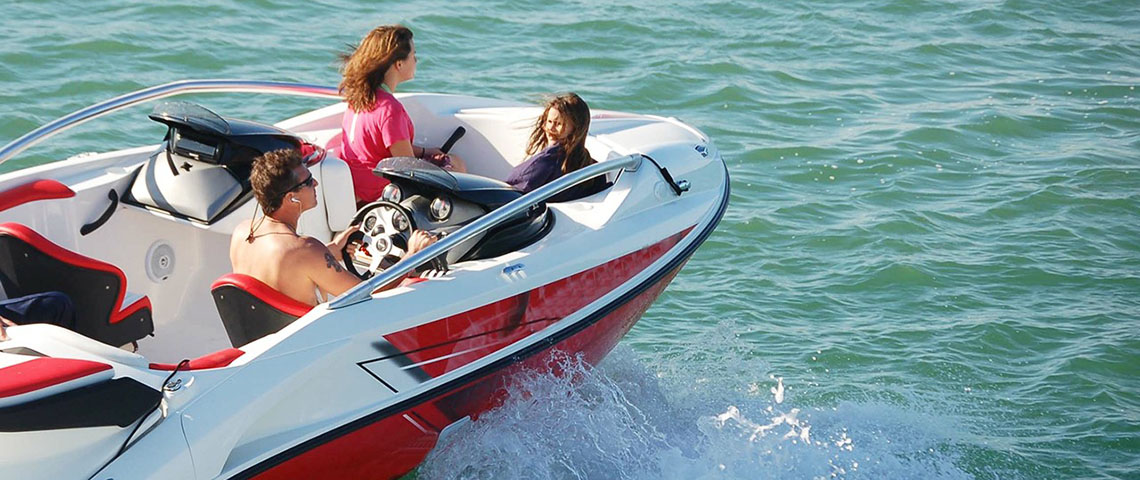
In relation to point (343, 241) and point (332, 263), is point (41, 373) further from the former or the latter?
point (343, 241)

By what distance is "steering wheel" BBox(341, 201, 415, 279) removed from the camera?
4234 millimetres

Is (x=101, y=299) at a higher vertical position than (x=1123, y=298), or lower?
higher

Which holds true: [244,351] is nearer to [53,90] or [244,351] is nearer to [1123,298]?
[1123,298]

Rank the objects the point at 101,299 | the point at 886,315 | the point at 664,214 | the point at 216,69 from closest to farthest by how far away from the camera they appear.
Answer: the point at 101,299 < the point at 664,214 < the point at 886,315 < the point at 216,69

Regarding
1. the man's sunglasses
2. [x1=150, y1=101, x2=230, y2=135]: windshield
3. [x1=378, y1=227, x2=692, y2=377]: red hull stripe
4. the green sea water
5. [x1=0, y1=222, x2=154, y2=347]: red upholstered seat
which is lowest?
the green sea water

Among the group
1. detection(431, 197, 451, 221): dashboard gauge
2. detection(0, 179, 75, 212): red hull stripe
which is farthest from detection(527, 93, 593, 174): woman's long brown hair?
detection(0, 179, 75, 212): red hull stripe

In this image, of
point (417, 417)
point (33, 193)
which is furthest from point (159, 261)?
point (417, 417)

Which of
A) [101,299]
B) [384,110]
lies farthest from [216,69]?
[101,299]

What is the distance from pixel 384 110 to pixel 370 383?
147 cm

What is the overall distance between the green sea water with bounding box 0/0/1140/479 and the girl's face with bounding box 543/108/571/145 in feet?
2.99

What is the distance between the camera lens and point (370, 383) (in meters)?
3.80

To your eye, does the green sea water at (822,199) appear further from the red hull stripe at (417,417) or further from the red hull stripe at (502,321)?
the red hull stripe at (502,321)

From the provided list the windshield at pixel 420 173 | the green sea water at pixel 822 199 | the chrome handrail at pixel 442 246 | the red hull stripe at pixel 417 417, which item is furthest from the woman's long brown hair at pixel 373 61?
the green sea water at pixel 822 199

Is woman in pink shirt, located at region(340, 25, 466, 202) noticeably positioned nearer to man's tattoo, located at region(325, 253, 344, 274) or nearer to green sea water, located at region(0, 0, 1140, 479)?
man's tattoo, located at region(325, 253, 344, 274)
